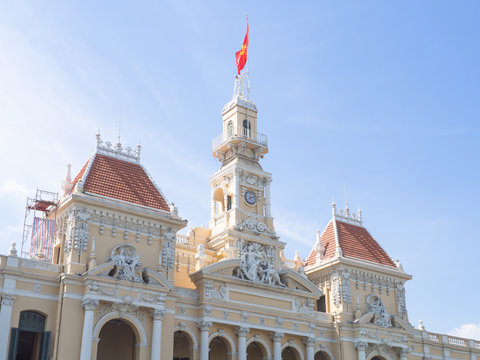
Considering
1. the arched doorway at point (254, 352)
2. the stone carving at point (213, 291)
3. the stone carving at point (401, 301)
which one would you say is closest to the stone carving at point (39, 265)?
the stone carving at point (213, 291)

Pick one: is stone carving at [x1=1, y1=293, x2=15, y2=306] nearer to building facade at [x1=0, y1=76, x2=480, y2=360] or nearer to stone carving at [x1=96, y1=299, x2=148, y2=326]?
building facade at [x1=0, y1=76, x2=480, y2=360]

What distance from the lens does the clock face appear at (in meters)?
46.1

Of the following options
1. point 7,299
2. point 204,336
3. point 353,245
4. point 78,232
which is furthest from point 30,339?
point 353,245

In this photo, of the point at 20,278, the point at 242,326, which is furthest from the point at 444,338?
the point at 20,278

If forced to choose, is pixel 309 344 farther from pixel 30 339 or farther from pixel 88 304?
pixel 30 339

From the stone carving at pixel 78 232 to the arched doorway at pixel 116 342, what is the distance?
535 centimetres

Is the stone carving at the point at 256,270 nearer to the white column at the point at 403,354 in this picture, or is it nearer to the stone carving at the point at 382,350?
the stone carving at the point at 382,350

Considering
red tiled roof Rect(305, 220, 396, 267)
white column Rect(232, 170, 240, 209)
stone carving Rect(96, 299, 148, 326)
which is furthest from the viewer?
red tiled roof Rect(305, 220, 396, 267)

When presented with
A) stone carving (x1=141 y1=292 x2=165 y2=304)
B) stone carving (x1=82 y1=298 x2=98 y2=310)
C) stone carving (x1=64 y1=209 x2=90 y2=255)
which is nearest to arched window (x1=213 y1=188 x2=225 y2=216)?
stone carving (x1=141 y1=292 x2=165 y2=304)

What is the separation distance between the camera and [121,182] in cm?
3906

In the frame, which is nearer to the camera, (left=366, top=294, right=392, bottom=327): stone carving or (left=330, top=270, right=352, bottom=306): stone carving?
(left=330, top=270, right=352, bottom=306): stone carving

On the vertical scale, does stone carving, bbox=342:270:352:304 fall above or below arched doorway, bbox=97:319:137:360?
above

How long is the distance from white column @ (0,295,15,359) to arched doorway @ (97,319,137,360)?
261 inches

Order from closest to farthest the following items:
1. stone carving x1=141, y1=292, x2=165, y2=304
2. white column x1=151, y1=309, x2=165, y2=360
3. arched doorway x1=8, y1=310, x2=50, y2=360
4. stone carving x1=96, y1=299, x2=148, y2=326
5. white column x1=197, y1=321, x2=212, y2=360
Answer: arched doorway x1=8, y1=310, x2=50, y2=360
stone carving x1=96, y1=299, x2=148, y2=326
white column x1=151, y1=309, x2=165, y2=360
stone carving x1=141, y1=292, x2=165, y2=304
white column x1=197, y1=321, x2=212, y2=360
